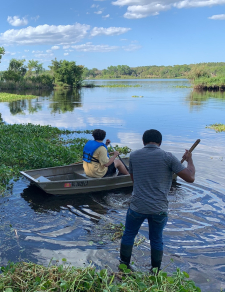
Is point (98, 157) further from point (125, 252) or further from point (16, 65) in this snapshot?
point (16, 65)

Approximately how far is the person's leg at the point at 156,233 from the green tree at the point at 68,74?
8556cm

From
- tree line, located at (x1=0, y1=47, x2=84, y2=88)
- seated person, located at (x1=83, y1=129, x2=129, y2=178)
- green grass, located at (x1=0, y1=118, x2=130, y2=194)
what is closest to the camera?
seated person, located at (x1=83, y1=129, x2=129, y2=178)

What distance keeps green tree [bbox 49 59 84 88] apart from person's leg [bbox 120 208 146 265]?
85307 mm

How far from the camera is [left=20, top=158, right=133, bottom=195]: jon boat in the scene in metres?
8.22

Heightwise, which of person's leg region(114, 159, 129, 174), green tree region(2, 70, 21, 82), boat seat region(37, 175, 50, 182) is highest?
green tree region(2, 70, 21, 82)

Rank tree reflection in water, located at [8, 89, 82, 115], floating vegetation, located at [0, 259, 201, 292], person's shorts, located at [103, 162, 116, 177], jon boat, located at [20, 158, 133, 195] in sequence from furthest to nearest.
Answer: tree reflection in water, located at [8, 89, 82, 115], person's shorts, located at [103, 162, 116, 177], jon boat, located at [20, 158, 133, 195], floating vegetation, located at [0, 259, 201, 292]

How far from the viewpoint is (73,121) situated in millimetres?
23797

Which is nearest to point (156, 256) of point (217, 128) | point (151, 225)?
point (151, 225)

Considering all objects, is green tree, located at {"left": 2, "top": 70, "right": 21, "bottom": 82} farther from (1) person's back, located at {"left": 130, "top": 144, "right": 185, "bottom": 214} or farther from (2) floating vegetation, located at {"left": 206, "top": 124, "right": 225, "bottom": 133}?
(1) person's back, located at {"left": 130, "top": 144, "right": 185, "bottom": 214}

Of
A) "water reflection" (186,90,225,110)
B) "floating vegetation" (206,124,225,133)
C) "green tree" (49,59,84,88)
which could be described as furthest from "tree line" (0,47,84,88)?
"floating vegetation" (206,124,225,133)

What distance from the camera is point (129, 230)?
469 centimetres

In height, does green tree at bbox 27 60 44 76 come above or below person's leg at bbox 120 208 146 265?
above

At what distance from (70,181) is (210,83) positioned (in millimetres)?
64569

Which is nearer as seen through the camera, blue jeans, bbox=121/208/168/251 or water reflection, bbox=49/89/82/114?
blue jeans, bbox=121/208/168/251
